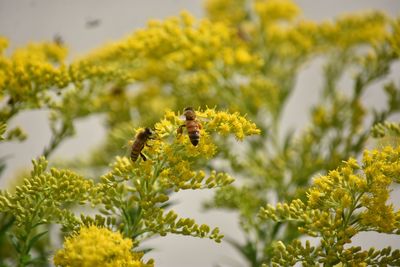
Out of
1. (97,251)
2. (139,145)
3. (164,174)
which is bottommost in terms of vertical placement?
(97,251)

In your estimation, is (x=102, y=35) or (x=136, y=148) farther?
(x=102, y=35)

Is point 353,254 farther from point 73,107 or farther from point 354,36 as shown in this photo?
point 354,36

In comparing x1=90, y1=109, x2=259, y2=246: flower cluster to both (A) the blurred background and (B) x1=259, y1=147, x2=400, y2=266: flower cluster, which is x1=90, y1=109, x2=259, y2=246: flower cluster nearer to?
(B) x1=259, y1=147, x2=400, y2=266: flower cluster

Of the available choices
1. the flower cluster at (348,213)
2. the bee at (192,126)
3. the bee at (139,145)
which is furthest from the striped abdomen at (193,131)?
the flower cluster at (348,213)

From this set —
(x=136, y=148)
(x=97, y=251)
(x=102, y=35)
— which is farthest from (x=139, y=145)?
(x=102, y=35)

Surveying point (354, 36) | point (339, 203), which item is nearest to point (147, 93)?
point (354, 36)

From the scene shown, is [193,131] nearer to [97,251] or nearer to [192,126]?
[192,126]
